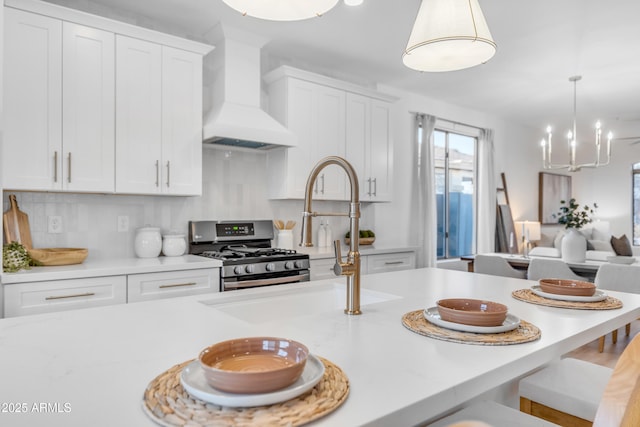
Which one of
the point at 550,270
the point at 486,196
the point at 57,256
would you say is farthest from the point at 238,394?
the point at 486,196

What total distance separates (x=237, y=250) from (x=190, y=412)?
2773mm

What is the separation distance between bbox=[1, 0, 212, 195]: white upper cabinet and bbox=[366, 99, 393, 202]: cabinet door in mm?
1836

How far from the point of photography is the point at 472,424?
80 centimetres

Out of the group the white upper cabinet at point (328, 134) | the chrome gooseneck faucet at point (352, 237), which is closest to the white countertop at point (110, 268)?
the white upper cabinet at point (328, 134)

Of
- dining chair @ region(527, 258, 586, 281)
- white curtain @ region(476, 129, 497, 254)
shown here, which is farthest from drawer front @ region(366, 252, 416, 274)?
white curtain @ region(476, 129, 497, 254)

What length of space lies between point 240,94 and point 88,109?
115 cm

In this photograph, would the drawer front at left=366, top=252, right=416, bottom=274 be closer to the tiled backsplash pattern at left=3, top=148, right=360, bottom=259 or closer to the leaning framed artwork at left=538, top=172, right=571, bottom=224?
the tiled backsplash pattern at left=3, top=148, right=360, bottom=259

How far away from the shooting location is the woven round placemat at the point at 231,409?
→ 652 millimetres

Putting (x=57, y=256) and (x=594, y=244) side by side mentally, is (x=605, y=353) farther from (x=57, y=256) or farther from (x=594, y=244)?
(x=57, y=256)

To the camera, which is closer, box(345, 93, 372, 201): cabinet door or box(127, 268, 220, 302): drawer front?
box(127, 268, 220, 302): drawer front

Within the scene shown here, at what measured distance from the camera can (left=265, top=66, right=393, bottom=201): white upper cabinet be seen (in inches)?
148

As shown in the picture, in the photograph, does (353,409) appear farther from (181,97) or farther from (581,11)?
(581,11)

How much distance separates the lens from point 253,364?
2.79ft

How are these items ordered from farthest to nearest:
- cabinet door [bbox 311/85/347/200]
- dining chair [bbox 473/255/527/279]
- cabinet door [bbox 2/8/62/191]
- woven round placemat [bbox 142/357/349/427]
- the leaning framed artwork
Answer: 1. the leaning framed artwork
2. dining chair [bbox 473/255/527/279]
3. cabinet door [bbox 311/85/347/200]
4. cabinet door [bbox 2/8/62/191]
5. woven round placemat [bbox 142/357/349/427]
